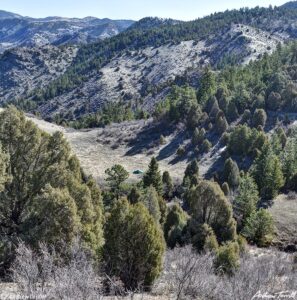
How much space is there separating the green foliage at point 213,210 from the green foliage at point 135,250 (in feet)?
65.7

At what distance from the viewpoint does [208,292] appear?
848 inches

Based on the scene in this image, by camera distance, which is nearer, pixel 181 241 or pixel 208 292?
pixel 208 292

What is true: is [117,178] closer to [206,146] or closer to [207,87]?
[206,146]

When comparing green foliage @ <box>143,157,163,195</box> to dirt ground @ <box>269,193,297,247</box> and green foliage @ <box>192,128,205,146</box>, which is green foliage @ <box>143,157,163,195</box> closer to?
dirt ground @ <box>269,193,297,247</box>

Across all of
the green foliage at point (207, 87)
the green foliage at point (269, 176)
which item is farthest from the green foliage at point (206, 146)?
the green foliage at point (269, 176)

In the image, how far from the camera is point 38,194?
32625 mm

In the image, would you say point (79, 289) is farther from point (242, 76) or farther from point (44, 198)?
point (242, 76)

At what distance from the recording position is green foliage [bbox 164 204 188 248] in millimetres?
46156

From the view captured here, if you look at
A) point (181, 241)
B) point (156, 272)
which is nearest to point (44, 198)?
point (156, 272)

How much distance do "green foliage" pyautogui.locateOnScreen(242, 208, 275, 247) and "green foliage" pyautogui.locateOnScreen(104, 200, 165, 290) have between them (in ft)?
103

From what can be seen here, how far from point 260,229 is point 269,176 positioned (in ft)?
48.1

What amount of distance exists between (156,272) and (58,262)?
596 centimetres

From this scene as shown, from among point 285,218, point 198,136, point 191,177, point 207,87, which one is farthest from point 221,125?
point 285,218

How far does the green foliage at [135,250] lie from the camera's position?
1009 inches
